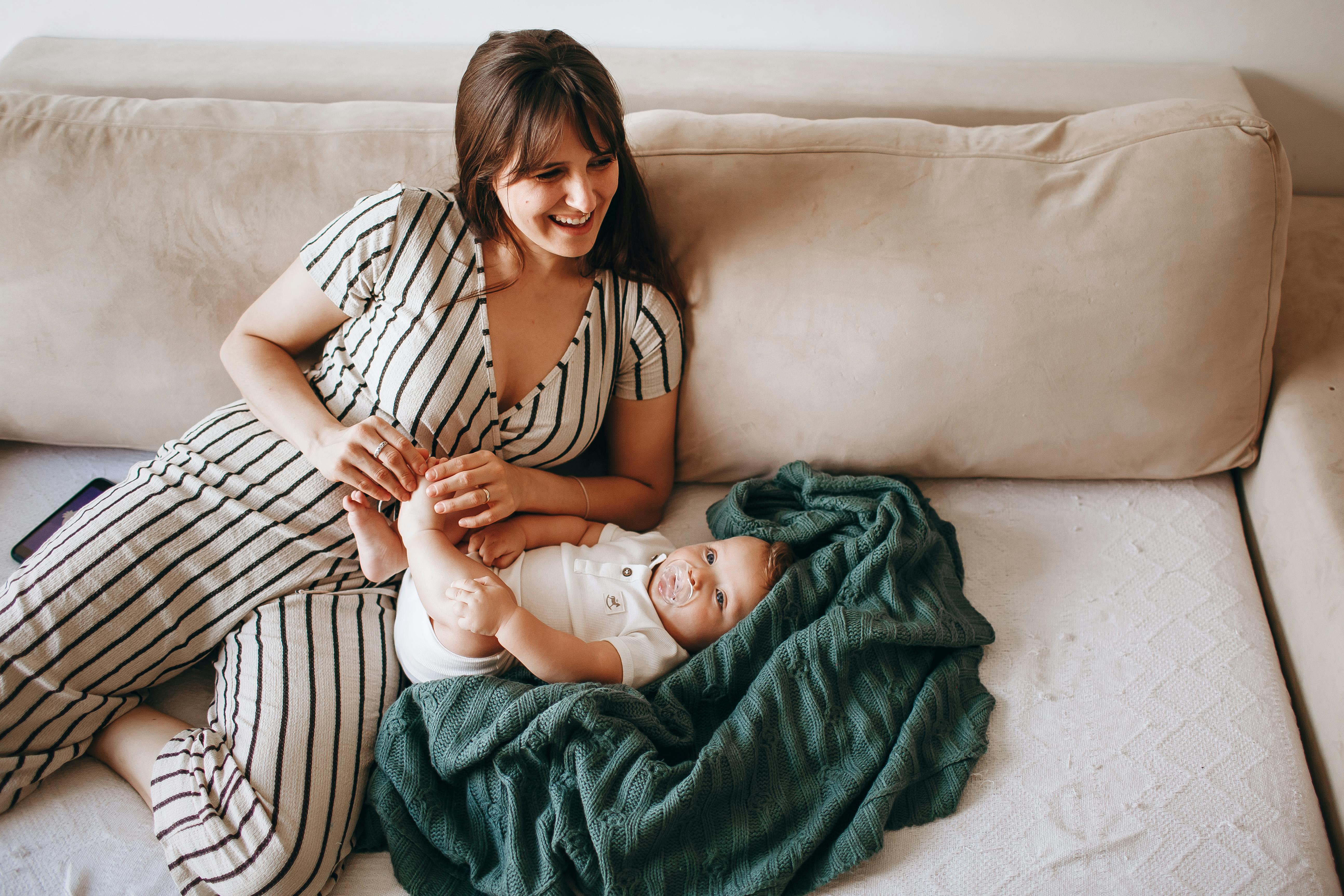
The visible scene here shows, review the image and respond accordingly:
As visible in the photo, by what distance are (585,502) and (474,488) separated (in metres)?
0.22

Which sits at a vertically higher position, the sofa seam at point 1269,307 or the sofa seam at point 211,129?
the sofa seam at point 211,129

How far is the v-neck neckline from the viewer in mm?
1273

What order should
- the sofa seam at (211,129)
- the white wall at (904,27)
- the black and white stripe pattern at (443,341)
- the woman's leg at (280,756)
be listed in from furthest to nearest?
1. the white wall at (904,27)
2. the sofa seam at (211,129)
3. the black and white stripe pattern at (443,341)
4. the woman's leg at (280,756)

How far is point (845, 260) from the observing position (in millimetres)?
1326

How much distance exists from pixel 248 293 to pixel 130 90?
543 millimetres

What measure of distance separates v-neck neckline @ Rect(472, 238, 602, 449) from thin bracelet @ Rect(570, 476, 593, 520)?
0.49 ft

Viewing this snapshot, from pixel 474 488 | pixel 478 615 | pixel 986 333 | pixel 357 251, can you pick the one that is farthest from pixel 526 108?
pixel 986 333

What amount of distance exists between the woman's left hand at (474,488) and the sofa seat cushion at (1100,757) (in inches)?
18.2

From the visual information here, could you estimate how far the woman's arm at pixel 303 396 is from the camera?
4.05 feet

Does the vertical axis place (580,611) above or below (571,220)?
below

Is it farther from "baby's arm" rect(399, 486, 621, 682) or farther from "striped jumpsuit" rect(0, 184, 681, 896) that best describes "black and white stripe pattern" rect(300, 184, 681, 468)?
"baby's arm" rect(399, 486, 621, 682)

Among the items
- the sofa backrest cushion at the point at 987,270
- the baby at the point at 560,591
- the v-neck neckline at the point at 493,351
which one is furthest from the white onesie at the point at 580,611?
the sofa backrest cushion at the point at 987,270

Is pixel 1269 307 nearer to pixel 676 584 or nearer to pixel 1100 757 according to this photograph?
pixel 1100 757

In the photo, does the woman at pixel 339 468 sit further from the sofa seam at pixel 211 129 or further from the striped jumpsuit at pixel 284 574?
the sofa seam at pixel 211 129
